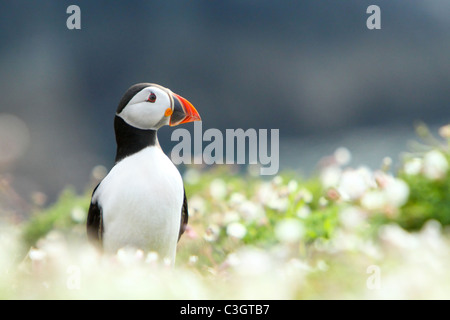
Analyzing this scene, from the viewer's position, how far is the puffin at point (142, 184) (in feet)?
12.3

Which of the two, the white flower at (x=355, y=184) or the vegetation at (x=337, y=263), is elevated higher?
the white flower at (x=355, y=184)

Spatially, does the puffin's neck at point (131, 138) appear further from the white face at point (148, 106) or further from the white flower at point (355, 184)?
the white flower at point (355, 184)

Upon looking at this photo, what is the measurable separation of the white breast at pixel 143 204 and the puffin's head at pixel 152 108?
200 mm

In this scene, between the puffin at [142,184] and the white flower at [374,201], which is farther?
the puffin at [142,184]

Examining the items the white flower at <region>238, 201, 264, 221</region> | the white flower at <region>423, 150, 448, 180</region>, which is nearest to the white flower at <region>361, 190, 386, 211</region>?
the white flower at <region>423, 150, 448, 180</region>

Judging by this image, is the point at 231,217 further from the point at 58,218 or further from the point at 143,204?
the point at 58,218

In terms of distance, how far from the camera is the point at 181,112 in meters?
3.88

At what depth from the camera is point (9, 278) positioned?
3.02 metres

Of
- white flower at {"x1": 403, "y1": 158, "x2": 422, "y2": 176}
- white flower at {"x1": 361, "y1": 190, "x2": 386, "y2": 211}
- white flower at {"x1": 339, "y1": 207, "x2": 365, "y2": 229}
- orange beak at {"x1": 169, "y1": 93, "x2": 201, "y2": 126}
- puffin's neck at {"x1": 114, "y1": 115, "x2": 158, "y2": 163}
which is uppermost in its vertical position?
orange beak at {"x1": 169, "y1": 93, "x2": 201, "y2": 126}

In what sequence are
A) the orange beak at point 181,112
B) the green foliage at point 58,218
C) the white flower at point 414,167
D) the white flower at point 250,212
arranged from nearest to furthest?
the white flower at point 414,167
the orange beak at point 181,112
the white flower at point 250,212
the green foliage at point 58,218

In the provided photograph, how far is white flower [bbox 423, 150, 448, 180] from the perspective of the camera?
10.0 ft

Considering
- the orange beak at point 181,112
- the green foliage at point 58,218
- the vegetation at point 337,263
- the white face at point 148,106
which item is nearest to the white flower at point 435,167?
the vegetation at point 337,263

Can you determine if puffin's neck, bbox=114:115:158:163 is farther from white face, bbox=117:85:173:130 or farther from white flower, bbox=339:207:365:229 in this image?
white flower, bbox=339:207:365:229
